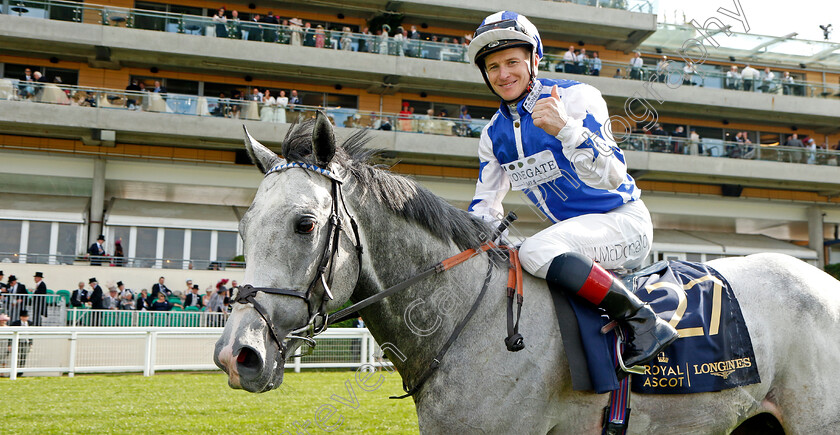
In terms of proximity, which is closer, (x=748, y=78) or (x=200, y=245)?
(x=200, y=245)

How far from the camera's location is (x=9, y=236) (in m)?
20.3

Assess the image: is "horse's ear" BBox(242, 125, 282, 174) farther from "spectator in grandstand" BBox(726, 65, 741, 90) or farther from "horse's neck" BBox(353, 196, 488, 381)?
"spectator in grandstand" BBox(726, 65, 741, 90)

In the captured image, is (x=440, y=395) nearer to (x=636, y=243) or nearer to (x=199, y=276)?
(x=636, y=243)

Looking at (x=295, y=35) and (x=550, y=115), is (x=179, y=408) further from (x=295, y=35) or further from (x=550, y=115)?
(x=295, y=35)

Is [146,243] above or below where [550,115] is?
below

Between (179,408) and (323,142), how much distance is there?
641 centimetres

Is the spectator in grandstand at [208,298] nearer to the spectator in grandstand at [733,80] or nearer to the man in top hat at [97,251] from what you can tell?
the man in top hat at [97,251]

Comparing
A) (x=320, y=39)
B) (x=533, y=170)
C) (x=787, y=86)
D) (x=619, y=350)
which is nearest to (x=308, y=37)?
(x=320, y=39)

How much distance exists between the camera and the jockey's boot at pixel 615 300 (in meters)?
2.61

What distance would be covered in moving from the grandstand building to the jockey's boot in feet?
54.9

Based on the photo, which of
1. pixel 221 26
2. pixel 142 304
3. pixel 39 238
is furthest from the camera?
pixel 221 26

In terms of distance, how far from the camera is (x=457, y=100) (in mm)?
26328

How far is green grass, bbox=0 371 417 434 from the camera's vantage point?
6.62 metres

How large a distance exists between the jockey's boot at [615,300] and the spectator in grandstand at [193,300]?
14.9m
